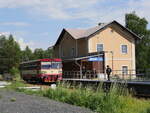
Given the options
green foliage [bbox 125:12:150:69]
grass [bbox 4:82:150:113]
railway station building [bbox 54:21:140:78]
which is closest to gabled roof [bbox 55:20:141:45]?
railway station building [bbox 54:21:140:78]

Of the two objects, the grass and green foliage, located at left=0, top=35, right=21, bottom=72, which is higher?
green foliage, located at left=0, top=35, right=21, bottom=72

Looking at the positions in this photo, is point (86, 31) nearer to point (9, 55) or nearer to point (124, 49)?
point (124, 49)

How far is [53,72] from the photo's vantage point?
138 ft

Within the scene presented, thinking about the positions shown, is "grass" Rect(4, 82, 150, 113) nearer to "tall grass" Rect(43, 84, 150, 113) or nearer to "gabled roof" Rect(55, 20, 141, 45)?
"tall grass" Rect(43, 84, 150, 113)

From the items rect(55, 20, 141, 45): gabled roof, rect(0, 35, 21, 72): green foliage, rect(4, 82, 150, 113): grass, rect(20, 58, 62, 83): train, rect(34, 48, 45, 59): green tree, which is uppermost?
rect(34, 48, 45, 59): green tree

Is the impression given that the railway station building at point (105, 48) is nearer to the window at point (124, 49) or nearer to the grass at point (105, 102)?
the window at point (124, 49)

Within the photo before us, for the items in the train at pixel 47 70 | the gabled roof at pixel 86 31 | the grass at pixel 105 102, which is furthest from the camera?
the gabled roof at pixel 86 31

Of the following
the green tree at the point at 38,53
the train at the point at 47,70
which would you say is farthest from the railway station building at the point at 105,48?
the green tree at the point at 38,53

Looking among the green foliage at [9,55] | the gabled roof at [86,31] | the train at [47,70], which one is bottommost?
the train at [47,70]

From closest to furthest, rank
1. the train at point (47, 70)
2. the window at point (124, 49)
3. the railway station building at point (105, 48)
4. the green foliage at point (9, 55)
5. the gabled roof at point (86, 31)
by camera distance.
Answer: the train at point (47, 70) → the railway station building at point (105, 48) → the gabled roof at point (86, 31) → the window at point (124, 49) → the green foliage at point (9, 55)

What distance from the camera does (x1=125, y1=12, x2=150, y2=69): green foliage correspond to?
8044 cm

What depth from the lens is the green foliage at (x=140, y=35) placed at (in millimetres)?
80438

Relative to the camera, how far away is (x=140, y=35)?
267ft

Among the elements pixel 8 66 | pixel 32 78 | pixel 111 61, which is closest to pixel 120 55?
pixel 111 61
